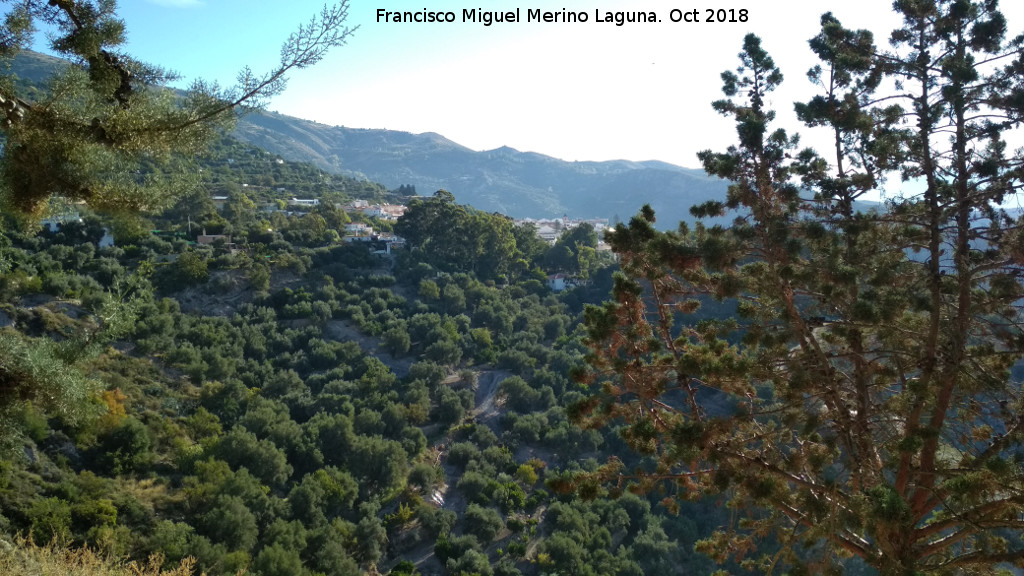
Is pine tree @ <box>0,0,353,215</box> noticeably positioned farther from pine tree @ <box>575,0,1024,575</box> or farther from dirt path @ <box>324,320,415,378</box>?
dirt path @ <box>324,320,415,378</box>

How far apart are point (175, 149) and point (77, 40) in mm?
717

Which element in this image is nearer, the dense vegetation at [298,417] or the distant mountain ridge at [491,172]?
the dense vegetation at [298,417]

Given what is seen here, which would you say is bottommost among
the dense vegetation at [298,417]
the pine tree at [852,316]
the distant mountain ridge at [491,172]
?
the dense vegetation at [298,417]

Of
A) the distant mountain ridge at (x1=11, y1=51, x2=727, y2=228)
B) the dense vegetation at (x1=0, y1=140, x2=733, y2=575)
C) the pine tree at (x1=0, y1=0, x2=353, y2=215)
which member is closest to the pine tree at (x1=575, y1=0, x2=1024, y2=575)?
the dense vegetation at (x1=0, y1=140, x2=733, y2=575)

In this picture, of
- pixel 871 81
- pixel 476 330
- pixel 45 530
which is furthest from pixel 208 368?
pixel 871 81

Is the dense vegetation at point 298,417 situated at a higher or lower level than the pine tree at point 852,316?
lower

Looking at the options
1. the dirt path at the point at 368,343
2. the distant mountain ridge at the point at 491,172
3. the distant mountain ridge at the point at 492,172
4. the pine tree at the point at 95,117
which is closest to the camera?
the pine tree at the point at 95,117

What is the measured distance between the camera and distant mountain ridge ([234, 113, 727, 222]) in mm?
100875

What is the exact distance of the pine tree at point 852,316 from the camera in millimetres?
3648

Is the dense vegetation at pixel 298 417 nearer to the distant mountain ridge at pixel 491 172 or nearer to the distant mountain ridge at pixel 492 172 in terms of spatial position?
the distant mountain ridge at pixel 492 172

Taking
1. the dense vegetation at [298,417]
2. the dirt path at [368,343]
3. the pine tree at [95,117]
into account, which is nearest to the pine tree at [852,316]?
the dense vegetation at [298,417]

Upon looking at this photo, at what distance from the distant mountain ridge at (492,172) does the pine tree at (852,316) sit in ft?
278

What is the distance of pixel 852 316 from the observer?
3.77m

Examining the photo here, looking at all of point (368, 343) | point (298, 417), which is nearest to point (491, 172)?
point (368, 343)
